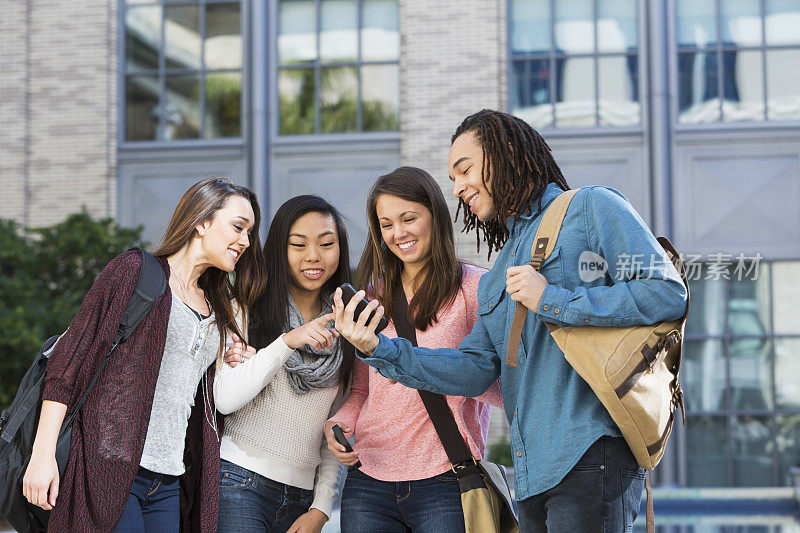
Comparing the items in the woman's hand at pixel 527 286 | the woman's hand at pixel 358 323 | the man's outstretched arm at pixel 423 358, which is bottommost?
the man's outstretched arm at pixel 423 358

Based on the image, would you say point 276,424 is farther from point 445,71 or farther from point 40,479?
Answer: point 445,71

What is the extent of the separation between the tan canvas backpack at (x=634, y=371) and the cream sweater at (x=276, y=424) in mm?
1221

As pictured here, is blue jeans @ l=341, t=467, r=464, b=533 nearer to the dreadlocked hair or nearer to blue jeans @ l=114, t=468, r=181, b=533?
blue jeans @ l=114, t=468, r=181, b=533

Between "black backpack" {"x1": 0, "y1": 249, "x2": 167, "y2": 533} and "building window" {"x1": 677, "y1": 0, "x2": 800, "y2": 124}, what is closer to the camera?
"black backpack" {"x1": 0, "y1": 249, "x2": 167, "y2": 533}

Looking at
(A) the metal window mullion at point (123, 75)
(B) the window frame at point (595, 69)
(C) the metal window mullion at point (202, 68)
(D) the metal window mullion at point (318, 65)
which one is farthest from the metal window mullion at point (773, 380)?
(A) the metal window mullion at point (123, 75)

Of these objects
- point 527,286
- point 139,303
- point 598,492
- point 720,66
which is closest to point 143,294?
point 139,303

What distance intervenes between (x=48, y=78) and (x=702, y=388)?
33.6 ft

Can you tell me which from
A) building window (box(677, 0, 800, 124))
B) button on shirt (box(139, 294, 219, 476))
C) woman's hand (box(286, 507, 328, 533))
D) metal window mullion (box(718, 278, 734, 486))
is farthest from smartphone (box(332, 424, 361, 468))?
building window (box(677, 0, 800, 124))

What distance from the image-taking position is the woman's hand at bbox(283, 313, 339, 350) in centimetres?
328

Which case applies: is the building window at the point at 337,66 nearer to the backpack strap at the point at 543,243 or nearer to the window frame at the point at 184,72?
the window frame at the point at 184,72

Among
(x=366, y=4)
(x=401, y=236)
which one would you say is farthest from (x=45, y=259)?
(x=401, y=236)

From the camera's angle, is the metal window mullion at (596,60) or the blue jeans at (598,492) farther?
the metal window mullion at (596,60)

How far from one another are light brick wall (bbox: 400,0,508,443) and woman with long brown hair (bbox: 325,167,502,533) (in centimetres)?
861

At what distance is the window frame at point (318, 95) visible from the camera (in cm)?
1241
